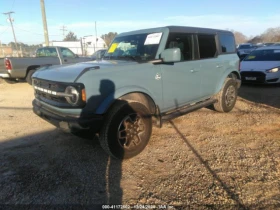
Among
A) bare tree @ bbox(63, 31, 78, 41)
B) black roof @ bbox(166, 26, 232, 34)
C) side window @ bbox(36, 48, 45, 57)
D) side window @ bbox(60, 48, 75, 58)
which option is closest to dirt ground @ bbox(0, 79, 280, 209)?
black roof @ bbox(166, 26, 232, 34)

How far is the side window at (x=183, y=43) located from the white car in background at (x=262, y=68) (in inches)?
219

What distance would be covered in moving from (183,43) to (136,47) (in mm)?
908

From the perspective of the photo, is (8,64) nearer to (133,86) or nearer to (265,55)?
(133,86)

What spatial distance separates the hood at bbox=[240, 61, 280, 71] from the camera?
877cm

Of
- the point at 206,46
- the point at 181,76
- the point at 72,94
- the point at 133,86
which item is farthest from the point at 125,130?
the point at 206,46

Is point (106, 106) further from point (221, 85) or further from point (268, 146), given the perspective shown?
point (221, 85)

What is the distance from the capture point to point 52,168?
3236mm

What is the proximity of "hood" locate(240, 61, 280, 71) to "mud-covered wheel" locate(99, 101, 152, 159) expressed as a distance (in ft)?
23.2

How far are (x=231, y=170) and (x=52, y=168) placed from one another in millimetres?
2475

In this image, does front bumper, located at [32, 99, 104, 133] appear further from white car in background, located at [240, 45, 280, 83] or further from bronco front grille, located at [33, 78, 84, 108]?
white car in background, located at [240, 45, 280, 83]

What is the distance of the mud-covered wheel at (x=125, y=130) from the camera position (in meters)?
3.20

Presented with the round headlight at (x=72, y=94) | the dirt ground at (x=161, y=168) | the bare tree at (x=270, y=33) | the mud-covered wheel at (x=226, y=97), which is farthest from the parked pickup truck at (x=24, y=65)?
the bare tree at (x=270, y=33)

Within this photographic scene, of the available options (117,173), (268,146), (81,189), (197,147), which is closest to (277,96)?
(268,146)

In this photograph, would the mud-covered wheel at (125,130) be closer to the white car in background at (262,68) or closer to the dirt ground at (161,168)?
the dirt ground at (161,168)
